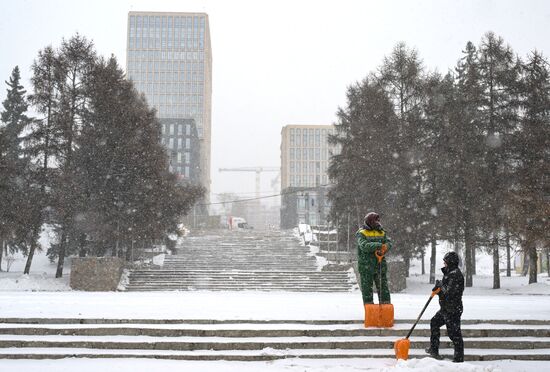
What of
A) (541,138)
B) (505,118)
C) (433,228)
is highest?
(505,118)

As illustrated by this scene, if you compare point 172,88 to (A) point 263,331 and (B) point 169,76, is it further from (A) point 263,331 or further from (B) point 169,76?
(A) point 263,331

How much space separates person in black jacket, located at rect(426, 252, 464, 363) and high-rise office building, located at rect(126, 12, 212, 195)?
Answer: 12355cm

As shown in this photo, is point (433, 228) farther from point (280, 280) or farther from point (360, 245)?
point (360, 245)

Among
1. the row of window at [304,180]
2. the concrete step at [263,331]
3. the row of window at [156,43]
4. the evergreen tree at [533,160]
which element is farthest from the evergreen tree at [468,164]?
the row of window at [156,43]

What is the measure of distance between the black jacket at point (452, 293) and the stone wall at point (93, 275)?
Result: 655 inches

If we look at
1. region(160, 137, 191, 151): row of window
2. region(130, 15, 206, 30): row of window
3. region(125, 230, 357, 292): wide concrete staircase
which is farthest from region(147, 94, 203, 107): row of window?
region(125, 230, 357, 292): wide concrete staircase

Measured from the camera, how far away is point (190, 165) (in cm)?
10919

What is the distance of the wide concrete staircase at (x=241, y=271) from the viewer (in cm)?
2189

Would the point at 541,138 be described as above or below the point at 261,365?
above

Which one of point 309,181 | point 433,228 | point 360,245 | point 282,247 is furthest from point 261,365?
point 309,181

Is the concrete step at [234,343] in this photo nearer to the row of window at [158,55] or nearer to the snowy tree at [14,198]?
the snowy tree at [14,198]

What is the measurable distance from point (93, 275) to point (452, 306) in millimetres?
17227

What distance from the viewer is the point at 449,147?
912 inches

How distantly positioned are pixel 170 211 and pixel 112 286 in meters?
5.53
